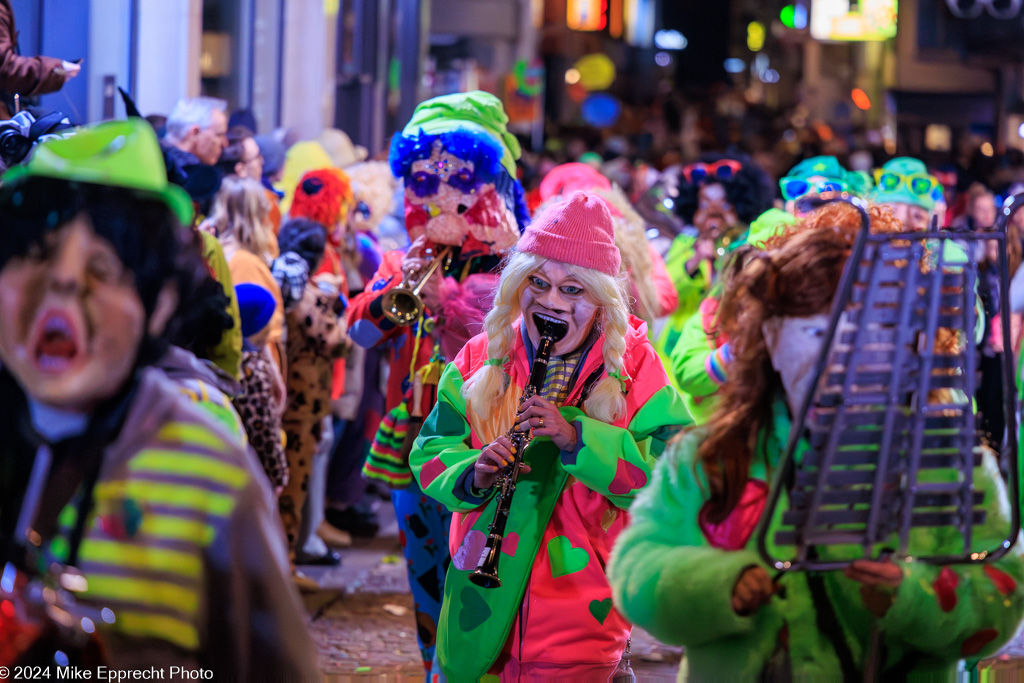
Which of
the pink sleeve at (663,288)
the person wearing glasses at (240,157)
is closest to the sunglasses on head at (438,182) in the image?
the pink sleeve at (663,288)

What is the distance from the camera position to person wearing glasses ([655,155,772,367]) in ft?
22.5

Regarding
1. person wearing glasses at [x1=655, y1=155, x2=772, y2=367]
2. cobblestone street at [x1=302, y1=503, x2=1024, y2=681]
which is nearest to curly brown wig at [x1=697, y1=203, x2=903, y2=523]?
cobblestone street at [x1=302, y1=503, x2=1024, y2=681]

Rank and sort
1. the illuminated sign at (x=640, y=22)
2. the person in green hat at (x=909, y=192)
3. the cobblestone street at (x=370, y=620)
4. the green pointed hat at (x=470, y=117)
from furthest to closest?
1. the illuminated sign at (x=640, y=22)
2. the person in green hat at (x=909, y=192)
3. the cobblestone street at (x=370, y=620)
4. the green pointed hat at (x=470, y=117)

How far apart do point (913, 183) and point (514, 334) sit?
14.1ft

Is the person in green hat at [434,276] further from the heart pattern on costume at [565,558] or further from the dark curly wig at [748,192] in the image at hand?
the dark curly wig at [748,192]

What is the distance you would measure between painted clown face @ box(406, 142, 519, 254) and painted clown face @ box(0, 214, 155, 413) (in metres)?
2.75

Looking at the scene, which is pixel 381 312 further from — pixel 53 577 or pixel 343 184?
pixel 53 577

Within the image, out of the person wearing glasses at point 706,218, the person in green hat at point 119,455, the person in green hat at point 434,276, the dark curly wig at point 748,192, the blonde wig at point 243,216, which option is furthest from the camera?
the dark curly wig at point 748,192

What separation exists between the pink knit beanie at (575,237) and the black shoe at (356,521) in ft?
15.4

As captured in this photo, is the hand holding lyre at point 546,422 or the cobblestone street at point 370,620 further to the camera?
the cobblestone street at point 370,620

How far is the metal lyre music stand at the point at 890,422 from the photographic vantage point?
2.13 m

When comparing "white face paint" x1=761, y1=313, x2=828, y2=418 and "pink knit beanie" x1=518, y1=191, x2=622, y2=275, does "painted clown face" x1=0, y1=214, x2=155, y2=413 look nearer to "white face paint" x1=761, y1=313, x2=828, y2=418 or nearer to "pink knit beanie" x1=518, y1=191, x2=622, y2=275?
"white face paint" x1=761, y1=313, x2=828, y2=418

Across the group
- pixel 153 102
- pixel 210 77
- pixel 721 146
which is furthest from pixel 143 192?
pixel 721 146

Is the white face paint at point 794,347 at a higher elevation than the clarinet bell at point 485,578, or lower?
higher
